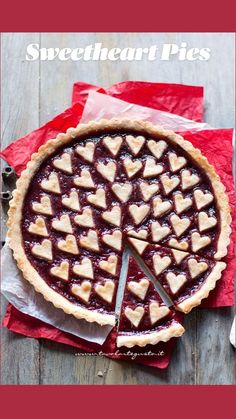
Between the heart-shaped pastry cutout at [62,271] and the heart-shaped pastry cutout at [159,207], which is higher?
the heart-shaped pastry cutout at [159,207]

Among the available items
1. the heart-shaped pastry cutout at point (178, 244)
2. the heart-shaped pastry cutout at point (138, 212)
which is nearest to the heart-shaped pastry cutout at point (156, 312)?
the heart-shaped pastry cutout at point (178, 244)

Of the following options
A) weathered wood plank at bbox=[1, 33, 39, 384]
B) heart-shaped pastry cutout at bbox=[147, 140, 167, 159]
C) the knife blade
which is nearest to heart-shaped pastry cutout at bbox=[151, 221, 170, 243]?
the knife blade

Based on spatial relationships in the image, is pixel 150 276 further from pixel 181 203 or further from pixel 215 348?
pixel 215 348

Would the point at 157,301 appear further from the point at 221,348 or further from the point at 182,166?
the point at 182,166

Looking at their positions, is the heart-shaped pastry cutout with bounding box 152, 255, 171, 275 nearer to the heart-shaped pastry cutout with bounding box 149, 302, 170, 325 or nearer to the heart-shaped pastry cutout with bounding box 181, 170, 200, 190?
the heart-shaped pastry cutout with bounding box 149, 302, 170, 325

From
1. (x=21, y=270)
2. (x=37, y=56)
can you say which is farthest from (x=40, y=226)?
(x=37, y=56)

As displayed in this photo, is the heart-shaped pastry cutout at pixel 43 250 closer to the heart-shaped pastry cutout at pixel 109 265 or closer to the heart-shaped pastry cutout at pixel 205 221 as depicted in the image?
the heart-shaped pastry cutout at pixel 109 265
